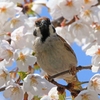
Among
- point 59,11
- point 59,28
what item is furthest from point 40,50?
point 59,11

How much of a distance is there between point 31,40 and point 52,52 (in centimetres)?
51

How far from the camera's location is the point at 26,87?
2.49 m

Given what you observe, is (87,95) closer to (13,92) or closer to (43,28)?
(13,92)

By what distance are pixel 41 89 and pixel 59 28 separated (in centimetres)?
56

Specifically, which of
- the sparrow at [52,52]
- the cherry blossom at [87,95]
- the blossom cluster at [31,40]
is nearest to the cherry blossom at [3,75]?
the blossom cluster at [31,40]

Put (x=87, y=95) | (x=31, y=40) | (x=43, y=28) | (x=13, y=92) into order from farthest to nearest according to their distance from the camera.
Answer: (x=43, y=28) → (x=31, y=40) → (x=13, y=92) → (x=87, y=95)

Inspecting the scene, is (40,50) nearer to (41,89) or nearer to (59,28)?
(59,28)

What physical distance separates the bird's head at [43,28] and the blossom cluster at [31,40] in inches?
2.6

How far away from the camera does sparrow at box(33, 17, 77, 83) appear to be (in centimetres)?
324

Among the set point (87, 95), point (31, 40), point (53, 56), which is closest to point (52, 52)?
point (53, 56)

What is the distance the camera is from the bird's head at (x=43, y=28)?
3.05m

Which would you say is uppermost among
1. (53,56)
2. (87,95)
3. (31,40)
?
(31,40)

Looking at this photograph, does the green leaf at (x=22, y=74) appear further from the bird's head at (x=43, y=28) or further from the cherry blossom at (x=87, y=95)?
the bird's head at (x=43, y=28)

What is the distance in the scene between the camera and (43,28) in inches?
127
